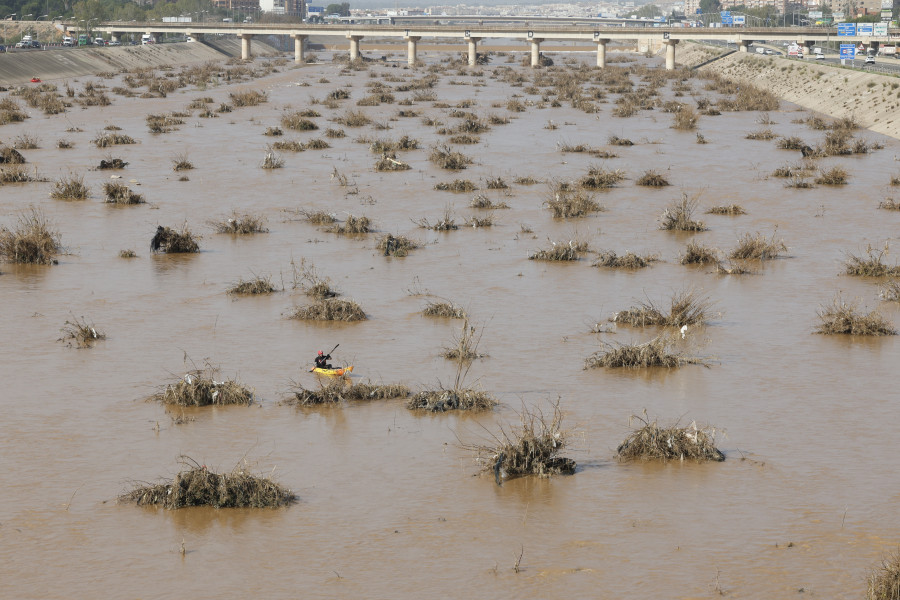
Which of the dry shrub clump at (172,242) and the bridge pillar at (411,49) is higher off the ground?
the bridge pillar at (411,49)

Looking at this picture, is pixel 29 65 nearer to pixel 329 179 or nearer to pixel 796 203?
pixel 329 179

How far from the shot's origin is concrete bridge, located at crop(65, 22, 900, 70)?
109 meters

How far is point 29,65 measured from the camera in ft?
260

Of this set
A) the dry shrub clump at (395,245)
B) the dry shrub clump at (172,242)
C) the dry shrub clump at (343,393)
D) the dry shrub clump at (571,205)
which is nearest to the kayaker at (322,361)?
the dry shrub clump at (343,393)

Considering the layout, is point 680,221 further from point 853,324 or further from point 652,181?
point 853,324

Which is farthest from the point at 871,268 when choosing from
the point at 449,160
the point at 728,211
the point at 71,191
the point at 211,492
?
the point at 71,191

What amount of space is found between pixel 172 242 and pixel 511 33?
10175 centimetres

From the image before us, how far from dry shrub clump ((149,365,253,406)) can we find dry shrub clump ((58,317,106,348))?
2.91m

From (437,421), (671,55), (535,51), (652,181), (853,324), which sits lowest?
(437,421)

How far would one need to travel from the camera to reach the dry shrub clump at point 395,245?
22641 millimetres

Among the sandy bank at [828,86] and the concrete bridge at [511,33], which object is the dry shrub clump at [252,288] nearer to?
the sandy bank at [828,86]

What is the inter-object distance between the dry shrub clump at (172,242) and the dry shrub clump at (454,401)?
1055cm

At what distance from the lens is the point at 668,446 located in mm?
11820

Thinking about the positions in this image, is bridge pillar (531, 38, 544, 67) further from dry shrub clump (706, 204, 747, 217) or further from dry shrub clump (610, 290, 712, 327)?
dry shrub clump (610, 290, 712, 327)
